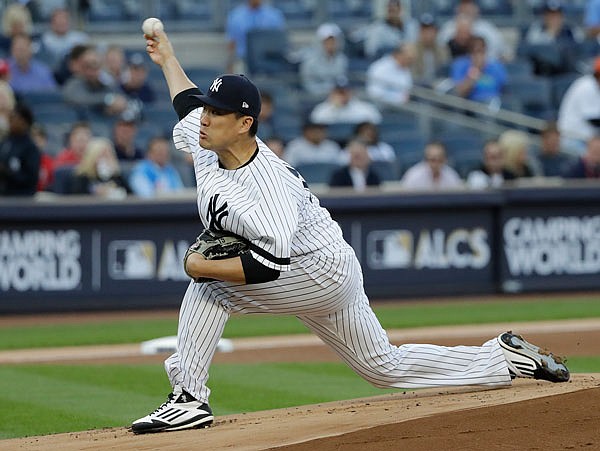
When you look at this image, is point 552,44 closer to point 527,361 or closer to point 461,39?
point 461,39

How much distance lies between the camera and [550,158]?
584 inches

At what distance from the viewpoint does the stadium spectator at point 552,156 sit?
14.6 meters

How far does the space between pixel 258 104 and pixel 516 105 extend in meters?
10.8

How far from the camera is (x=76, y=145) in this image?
41.0 feet

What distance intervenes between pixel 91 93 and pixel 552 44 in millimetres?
6772

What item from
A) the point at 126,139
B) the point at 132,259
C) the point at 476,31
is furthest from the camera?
the point at 476,31

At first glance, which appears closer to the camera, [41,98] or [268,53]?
[41,98]

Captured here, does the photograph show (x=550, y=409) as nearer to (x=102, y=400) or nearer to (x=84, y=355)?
(x=102, y=400)

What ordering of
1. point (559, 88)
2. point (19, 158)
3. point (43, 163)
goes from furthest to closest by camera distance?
1. point (559, 88)
2. point (43, 163)
3. point (19, 158)

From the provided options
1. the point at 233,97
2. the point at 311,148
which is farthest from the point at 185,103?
the point at 311,148

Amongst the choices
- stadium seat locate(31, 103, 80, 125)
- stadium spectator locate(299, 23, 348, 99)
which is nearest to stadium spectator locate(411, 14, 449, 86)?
stadium spectator locate(299, 23, 348, 99)

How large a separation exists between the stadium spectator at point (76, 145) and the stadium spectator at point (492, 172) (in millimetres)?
4165

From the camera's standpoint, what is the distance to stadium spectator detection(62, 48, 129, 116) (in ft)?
45.3

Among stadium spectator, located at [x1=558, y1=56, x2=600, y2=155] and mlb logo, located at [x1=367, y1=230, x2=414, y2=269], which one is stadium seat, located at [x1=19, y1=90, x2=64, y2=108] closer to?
mlb logo, located at [x1=367, y1=230, x2=414, y2=269]
